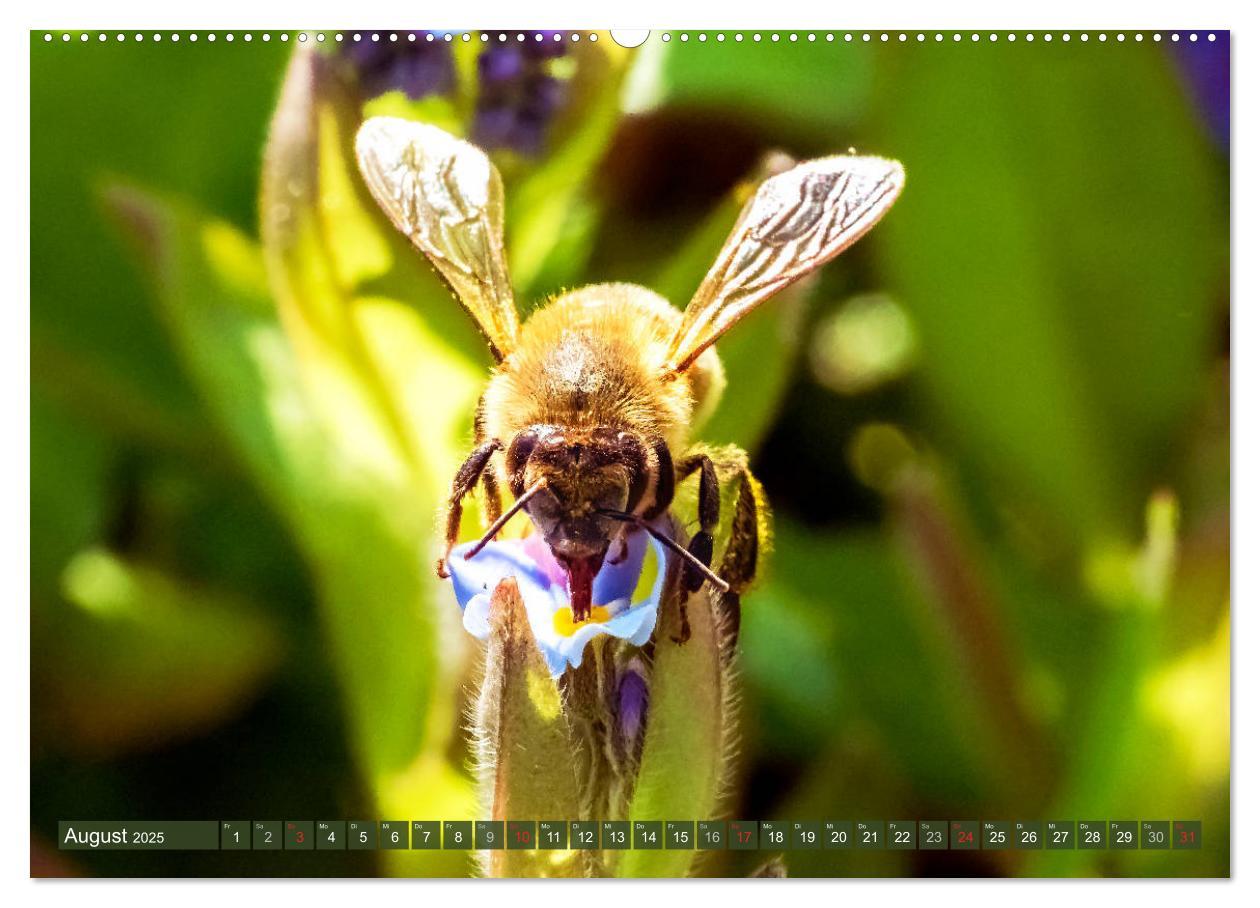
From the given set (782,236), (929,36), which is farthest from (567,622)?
(929,36)

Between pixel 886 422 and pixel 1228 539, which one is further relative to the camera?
pixel 886 422

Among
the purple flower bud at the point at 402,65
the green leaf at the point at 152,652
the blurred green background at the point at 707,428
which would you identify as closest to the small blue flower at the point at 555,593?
the blurred green background at the point at 707,428

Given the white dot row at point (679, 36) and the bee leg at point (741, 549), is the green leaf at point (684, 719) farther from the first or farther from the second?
the white dot row at point (679, 36)

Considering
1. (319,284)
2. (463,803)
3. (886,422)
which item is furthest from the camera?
(886,422)

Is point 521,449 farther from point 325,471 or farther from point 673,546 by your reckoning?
point 325,471
